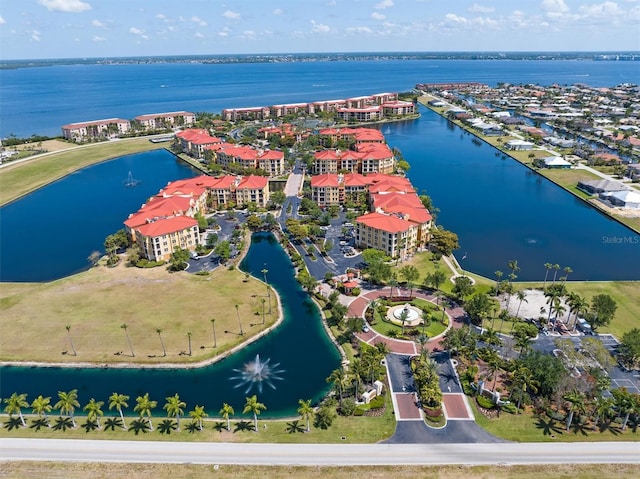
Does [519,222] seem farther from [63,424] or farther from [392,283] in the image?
[63,424]

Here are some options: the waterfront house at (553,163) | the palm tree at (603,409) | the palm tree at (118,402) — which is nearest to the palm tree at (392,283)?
the palm tree at (603,409)

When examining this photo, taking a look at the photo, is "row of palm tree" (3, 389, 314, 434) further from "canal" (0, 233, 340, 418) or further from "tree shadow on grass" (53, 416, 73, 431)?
"canal" (0, 233, 340, 418)

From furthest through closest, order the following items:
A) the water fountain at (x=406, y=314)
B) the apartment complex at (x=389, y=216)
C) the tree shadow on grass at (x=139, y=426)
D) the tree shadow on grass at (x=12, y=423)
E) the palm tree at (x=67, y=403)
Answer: the apartment complex at (x=389, y=216)
the water fountain at (x=406, y=314)
the tree shadow on grass at (x=12, y=423)
the tree shadow on grass at (x=139, y=426)
the palm tree at (x=67, y=403)

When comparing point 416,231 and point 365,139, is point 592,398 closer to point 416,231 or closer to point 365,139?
point 416,231

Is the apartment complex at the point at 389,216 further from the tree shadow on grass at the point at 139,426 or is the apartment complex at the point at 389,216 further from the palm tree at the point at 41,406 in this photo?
the palm tree at the point at 41,406

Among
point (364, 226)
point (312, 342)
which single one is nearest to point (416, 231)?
point (364, 226)

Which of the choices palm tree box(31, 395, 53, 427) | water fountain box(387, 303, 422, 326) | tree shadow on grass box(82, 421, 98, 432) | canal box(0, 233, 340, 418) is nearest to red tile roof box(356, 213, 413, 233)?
water fountain box(387, 303, 422, 326)
